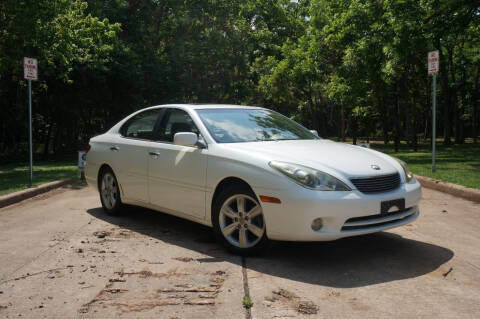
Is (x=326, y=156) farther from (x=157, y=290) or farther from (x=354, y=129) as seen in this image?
(x=354, y=129)

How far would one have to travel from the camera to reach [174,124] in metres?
6.45

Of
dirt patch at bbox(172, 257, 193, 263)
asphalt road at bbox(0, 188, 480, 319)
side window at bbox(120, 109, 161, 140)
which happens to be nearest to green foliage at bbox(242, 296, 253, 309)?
asphalt road at bbox(0, 188, 480, 319)

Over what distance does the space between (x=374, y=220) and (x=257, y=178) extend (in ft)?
3.83

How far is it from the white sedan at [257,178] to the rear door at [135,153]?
0.02 m

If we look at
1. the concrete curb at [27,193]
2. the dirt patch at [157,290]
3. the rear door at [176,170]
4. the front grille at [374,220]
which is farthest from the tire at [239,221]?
the concrete curb at [27,193]

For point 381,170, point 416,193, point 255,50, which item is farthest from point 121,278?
point 255,50

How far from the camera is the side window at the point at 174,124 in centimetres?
621

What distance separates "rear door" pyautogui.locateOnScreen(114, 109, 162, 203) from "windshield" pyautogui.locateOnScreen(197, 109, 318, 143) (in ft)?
3.11

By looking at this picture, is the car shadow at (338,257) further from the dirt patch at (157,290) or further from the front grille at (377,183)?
the front grille at (377,183)

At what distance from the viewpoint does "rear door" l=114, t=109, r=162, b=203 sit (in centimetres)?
670

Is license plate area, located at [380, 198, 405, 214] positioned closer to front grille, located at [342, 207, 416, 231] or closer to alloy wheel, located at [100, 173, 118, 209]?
front grille, located at [342, 207, 416, 231]

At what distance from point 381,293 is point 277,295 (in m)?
0.82

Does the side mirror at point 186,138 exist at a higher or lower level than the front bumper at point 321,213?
higher

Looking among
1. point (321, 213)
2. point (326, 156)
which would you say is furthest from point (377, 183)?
point (321, 213)
